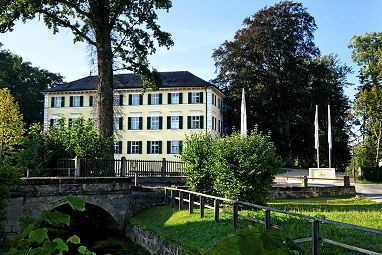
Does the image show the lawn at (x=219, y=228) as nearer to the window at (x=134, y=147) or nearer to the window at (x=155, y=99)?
the window at (x=134, y=147)

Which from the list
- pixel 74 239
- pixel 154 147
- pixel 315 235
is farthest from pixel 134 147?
pixel 74 239

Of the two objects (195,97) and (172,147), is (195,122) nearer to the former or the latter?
(195,97)

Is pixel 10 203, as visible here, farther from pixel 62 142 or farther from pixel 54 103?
pixel 54 103

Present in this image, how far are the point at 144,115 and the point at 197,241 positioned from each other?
3922cm

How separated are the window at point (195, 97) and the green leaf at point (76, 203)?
47.0 metres

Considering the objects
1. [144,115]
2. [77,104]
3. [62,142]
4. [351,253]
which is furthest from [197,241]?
[77,104]

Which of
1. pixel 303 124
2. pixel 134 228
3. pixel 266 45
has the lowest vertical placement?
pixel 134 228

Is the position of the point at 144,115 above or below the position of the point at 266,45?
below

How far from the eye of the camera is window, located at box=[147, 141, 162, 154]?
4907 cm

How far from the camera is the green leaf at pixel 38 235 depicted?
1.28 metres

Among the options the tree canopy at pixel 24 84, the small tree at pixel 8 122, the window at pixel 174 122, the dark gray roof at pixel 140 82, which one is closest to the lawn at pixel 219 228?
the window at pixel 174 122

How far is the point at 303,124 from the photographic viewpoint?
172 feet

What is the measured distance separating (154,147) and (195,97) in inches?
290

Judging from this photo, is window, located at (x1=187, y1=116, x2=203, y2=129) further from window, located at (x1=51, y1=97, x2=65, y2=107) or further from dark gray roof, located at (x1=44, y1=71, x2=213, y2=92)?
window, located at (x1=51, y1=97, x2=65, y2=107)
